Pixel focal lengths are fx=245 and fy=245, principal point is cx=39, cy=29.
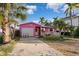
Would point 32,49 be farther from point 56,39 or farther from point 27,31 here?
point 56,39

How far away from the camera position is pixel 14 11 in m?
9.78

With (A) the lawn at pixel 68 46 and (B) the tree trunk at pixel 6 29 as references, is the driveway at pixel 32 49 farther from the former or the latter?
(B) the tree trunk at pixel 6 29

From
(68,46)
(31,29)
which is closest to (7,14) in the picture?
(31,29)

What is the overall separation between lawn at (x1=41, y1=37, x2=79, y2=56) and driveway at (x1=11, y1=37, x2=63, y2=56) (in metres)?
0.32

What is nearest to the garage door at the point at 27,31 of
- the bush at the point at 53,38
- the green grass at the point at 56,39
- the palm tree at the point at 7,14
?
the palm tree at the point at 7,14

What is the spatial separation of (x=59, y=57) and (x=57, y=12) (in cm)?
212

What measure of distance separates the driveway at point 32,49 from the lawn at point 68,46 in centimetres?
32

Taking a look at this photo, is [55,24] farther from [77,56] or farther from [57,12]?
[77,56]

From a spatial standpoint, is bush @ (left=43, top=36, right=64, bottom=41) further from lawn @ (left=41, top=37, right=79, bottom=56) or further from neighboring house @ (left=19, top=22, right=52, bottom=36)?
neighboring house @ (left=19, top=22, right=52, bottom=36)

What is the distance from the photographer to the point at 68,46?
384 inches

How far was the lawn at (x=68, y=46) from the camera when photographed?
845 centimetres

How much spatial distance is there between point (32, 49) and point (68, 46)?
1.68m

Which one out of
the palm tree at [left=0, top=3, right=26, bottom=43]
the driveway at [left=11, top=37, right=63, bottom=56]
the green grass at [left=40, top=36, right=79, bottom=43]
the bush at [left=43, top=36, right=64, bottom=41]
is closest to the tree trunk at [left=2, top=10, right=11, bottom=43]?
the palm tree at [left=0, top=3, right=26, bottom=43]

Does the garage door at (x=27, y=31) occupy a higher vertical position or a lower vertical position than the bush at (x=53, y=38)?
higher
